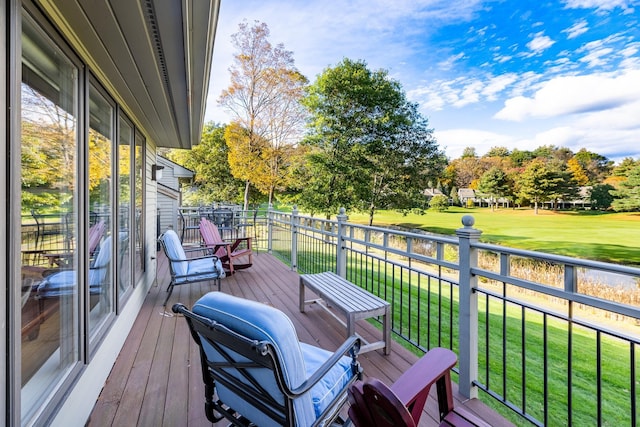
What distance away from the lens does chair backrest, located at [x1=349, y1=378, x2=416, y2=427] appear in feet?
3.25

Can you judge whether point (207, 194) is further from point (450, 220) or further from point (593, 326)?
point (593, 326)

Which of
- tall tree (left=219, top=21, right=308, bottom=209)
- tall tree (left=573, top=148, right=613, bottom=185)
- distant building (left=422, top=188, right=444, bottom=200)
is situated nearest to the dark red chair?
tall tree (left=219, top=21, right=308, bottom=209)

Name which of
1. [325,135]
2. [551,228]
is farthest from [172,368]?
[551,228]

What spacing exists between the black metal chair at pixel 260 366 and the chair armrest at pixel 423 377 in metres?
0.31

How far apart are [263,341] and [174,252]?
3.59 metres

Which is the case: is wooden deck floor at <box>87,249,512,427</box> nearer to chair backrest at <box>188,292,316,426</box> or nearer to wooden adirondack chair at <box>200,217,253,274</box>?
chair backrest at <box>188,292,316,426</box>

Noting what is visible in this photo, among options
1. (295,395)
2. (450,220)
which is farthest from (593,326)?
(450,220)

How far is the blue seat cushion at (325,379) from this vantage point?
61.6 inches

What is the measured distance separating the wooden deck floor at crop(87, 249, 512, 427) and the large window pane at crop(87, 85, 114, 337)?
18.5 inches

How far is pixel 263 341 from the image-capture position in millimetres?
1284

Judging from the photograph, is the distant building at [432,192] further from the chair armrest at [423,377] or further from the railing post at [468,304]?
the chair armrest at [423,377]

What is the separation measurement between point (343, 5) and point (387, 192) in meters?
9.12

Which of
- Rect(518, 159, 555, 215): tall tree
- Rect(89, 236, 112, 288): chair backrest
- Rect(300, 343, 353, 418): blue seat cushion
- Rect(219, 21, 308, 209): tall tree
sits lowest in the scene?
Rect(300, 343, 353, 418): blue seat cushion

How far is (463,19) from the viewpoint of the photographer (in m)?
25.2
